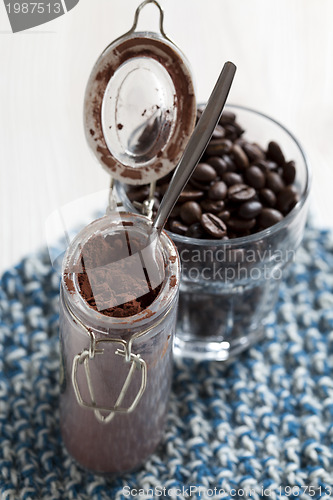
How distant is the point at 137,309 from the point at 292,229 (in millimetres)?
298

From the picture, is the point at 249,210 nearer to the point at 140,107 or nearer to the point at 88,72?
the point at 140,107

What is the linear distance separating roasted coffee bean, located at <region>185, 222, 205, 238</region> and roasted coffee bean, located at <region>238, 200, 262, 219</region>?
0.06 meters

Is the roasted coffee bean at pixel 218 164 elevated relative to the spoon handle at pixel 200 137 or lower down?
lower down

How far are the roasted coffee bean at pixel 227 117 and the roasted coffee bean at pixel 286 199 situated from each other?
138 millimetres

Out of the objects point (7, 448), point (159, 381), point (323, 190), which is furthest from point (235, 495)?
point (323, 190)

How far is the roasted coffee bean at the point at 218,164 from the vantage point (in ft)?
3.37

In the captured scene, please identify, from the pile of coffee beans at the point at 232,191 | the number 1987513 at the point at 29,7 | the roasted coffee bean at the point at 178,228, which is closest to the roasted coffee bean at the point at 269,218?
the pile of coffee beans at the point at 232,191

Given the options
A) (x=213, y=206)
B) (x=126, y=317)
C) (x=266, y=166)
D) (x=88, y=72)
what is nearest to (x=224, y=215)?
(x=213, y=206)

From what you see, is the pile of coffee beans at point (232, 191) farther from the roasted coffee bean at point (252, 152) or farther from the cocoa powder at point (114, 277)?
the cocoa powder at point (114, 277)

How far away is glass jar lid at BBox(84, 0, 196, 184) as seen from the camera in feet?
3.06

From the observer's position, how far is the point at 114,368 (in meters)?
0.85

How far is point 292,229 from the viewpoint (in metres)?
1.00

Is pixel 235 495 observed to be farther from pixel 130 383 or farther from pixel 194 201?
pixel 194 201

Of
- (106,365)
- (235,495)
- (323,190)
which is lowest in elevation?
(235,495)
